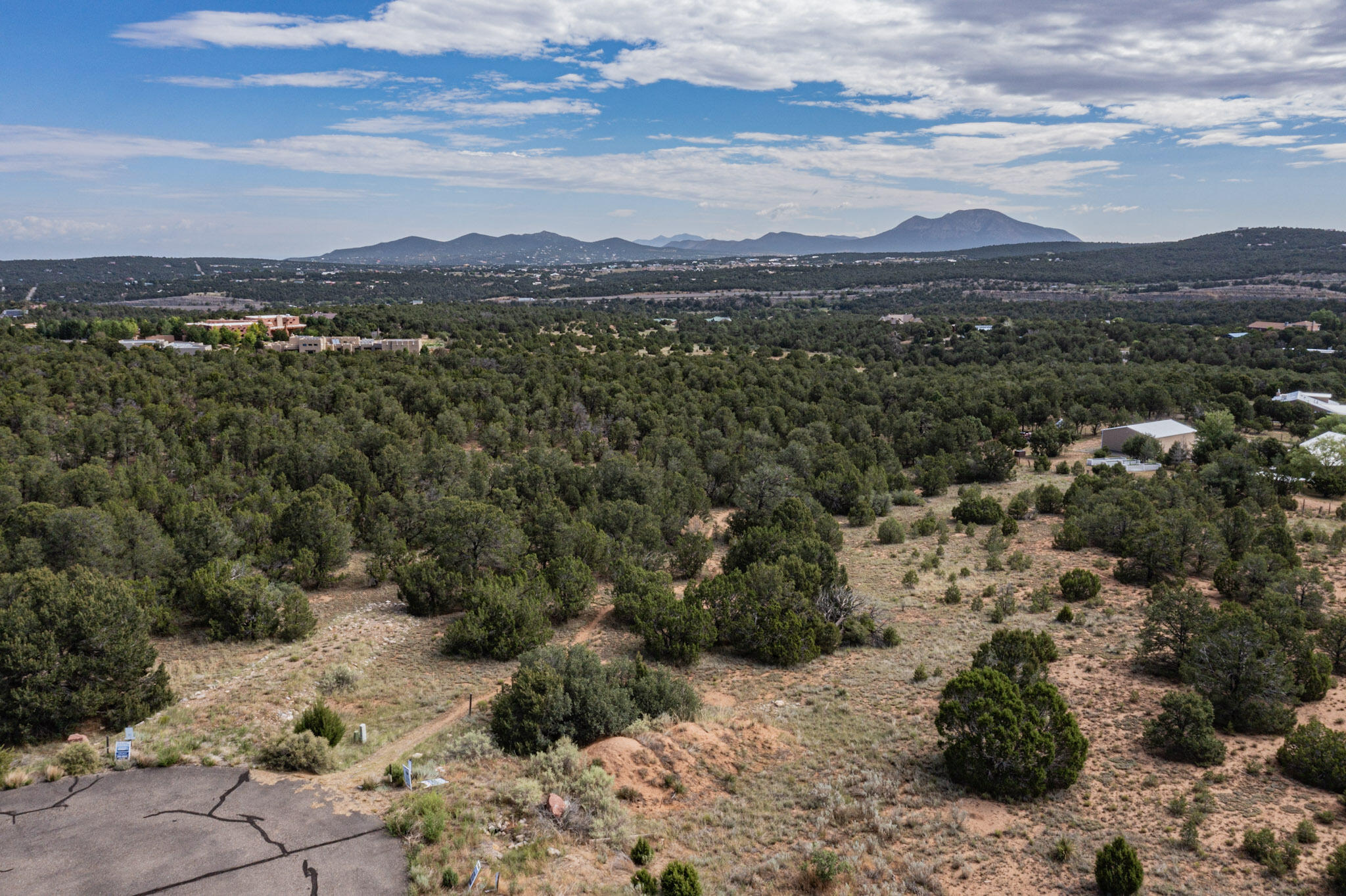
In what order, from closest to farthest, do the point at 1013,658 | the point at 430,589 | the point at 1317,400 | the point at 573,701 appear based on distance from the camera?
the point at 573,701 → the point at 1013,658 → the point at 430,589 → the point at 1317,400

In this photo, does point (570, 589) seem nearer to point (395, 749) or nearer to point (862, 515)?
point (395, 749)

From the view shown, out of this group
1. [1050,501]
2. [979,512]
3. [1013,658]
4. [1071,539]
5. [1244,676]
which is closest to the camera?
[1244,676]

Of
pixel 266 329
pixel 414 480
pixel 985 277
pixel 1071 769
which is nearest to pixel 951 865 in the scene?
pixel 1071 769

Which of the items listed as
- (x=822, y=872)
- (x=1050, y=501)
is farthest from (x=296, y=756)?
(x=1050, y=501)

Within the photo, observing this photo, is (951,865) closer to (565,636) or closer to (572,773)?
(572,773)

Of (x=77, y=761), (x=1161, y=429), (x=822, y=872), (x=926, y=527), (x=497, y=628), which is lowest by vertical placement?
(x=926, y=527)

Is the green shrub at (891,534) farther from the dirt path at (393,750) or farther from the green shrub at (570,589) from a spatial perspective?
the dirt path at (393,750)
